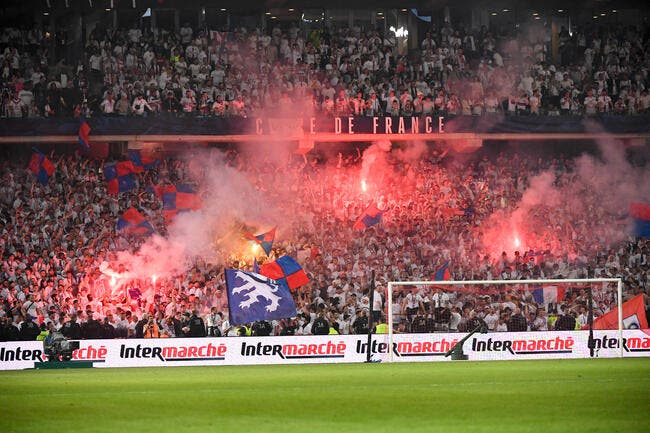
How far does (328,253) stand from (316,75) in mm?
5976

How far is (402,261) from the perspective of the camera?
27219 millimetres

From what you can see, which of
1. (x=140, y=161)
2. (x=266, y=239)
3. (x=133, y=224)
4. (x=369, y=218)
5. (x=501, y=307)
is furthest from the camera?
(x=140, y=161)

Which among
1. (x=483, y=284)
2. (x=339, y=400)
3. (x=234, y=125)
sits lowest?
(x=339, y=400)

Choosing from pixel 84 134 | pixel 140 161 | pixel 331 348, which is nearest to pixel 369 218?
pixel 140 161

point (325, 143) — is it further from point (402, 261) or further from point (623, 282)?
point (623, 282)

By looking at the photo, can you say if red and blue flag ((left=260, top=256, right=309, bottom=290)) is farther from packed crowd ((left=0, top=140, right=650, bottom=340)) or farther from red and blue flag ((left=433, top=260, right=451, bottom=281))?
red and blue flag ((left=433, top=260, right=451, bottom=281))

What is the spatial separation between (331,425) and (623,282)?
679 inches

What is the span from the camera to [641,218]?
1149 inches

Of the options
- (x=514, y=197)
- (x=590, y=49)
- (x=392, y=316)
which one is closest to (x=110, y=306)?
(x=392, y=316)

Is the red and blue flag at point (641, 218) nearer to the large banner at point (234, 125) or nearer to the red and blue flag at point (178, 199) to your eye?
the large banner at point (234, 125)

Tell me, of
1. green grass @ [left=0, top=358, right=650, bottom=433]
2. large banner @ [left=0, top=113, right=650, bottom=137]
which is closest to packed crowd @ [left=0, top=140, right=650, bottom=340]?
large banner @ [left=0, top=113, right=650, bottom=137]

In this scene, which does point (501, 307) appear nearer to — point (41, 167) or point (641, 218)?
point (641, 218)

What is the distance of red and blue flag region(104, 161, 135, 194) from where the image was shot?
2891cm

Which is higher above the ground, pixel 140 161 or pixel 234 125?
pixel 234 125
